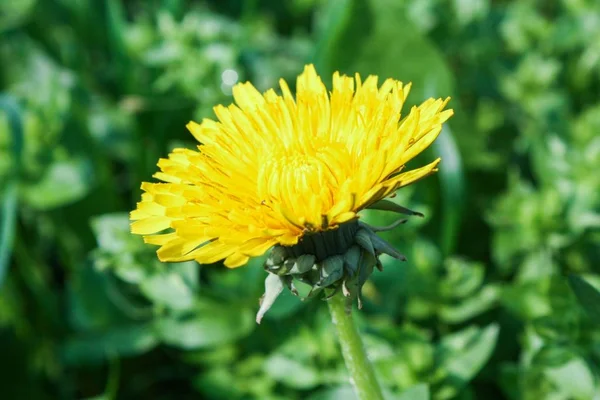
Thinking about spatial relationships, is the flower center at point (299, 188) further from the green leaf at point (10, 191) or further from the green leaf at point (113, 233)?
the green leaf at point (10, 191)

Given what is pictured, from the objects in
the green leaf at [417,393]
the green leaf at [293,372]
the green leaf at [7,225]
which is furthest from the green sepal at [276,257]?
the green leaf at [7,225]

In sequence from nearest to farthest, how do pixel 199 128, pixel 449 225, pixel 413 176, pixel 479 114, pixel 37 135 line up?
1. pixel 413 176
2. pixel 199 128
3. pixel 449 225
4. pixel 37 135
5. pixel 479 114

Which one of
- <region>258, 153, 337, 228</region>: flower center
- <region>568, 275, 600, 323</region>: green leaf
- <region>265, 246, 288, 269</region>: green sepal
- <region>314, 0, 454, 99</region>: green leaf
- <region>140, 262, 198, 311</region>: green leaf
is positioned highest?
<region>314, 0, 454, 99</region>: green leaf

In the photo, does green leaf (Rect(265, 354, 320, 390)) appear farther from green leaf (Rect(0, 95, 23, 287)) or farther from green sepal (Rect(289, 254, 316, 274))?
green leaf (Rect(0, 95, 23, 287))

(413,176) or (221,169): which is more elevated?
(221,169)

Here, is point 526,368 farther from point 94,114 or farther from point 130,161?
point 94,114

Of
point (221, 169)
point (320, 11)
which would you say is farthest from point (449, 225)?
point (320, 11)

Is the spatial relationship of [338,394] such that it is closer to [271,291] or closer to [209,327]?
[209,327]

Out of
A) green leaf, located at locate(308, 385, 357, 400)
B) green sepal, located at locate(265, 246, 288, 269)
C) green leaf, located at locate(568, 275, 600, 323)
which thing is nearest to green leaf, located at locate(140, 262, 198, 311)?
green leaf, located at locate(308, 385, 357, 400)
